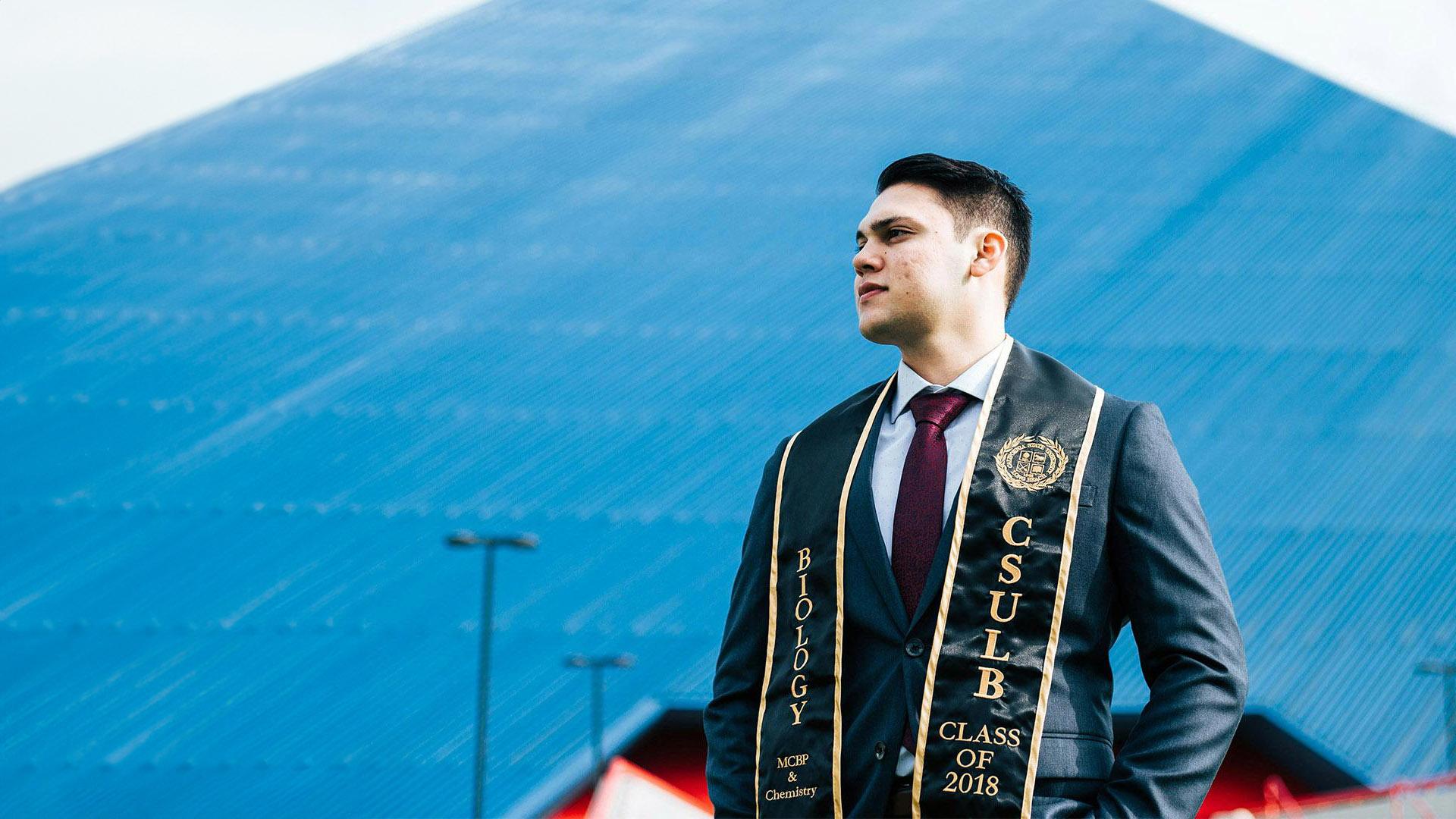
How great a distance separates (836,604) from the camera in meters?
2.58

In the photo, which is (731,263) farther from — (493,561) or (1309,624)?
(1309,624)

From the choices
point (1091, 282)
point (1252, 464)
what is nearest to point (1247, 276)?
point (1091, 282)

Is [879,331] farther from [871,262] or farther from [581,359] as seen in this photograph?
[581,359]

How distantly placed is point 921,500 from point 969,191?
59 cm

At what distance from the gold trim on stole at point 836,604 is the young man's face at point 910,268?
183 millimetres

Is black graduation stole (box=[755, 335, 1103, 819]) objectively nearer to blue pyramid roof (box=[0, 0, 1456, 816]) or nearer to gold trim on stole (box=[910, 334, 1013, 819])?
gold trim on stole (box=[910, 334, 1013, 819])

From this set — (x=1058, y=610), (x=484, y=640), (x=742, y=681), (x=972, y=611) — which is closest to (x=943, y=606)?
(x=972, y=611)

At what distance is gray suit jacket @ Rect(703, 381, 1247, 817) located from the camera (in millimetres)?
2359

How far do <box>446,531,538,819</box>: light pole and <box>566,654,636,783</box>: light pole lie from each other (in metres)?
0.99

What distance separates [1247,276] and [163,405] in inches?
642

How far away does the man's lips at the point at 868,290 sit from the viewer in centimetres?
268

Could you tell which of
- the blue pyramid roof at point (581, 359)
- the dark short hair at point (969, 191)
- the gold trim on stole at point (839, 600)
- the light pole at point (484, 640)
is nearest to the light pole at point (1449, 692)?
the blue pyramid roof at point (581, 359)

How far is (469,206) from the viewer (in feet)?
81.3

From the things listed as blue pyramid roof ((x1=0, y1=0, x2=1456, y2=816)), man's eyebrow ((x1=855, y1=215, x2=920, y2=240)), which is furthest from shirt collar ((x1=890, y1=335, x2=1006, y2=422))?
blue pyramid roof ((x1=0, y1=0, x2=1456, y2=816))
